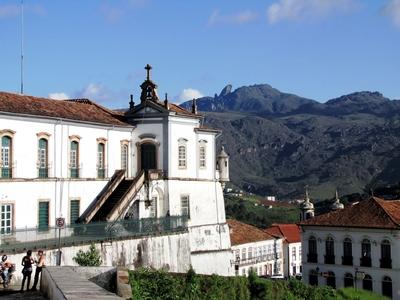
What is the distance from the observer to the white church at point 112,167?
30.1 meters

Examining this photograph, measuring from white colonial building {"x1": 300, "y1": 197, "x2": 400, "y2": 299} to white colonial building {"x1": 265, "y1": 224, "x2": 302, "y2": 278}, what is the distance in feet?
120

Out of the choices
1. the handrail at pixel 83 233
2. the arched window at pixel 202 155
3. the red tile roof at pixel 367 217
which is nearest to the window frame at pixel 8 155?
the handrail at pixel 83 233

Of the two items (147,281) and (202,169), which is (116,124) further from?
(147,281)

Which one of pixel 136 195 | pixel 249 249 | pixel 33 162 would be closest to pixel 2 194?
pixel 33 162

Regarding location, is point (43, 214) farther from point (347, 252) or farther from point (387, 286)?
point (387, 286)

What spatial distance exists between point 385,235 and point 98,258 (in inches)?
975

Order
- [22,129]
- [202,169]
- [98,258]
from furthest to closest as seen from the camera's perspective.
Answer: [202,169], [22,129], [98,258]

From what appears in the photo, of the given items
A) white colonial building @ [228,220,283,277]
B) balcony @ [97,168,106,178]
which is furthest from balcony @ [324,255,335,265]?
balcony @ [97,168,106,178]

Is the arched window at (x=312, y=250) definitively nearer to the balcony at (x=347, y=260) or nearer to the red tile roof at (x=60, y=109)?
the balcony at (x=347, y=260)

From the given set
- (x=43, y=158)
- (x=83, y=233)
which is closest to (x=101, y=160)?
(x=43, y=158)

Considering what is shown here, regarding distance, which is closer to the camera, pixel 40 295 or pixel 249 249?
pixel 40 295

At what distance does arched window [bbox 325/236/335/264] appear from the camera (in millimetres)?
48969

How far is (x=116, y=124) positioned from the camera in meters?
35.9

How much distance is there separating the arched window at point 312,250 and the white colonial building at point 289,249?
36.0 m
